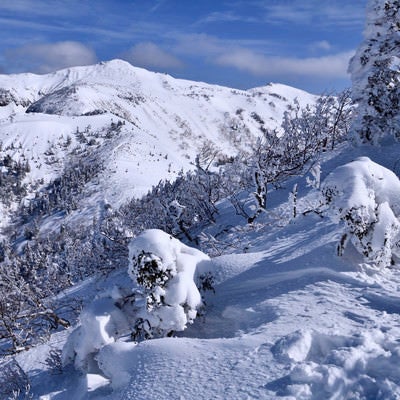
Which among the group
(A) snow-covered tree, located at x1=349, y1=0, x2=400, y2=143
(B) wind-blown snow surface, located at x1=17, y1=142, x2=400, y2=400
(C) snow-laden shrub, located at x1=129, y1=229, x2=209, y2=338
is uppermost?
(A) snow-covered tree, located at x1=349, y1=0, x2=400, y2=143

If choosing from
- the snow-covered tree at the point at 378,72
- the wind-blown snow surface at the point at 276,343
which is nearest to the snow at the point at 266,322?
the wind-blown snow surface at the point at 276,343

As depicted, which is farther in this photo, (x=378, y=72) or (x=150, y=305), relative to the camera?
(x=378, y=72)

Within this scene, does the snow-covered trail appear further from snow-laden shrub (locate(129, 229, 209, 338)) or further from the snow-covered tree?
the snow-covered tree

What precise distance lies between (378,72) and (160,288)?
9490 millimetres

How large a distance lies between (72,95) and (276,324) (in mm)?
176953

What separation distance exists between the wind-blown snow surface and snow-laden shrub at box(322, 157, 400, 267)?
0.37 meters

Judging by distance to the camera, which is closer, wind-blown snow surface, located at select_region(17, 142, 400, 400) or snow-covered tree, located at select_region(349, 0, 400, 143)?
wind-blown snow surface, located at select_region(17, 142, 400, 400)

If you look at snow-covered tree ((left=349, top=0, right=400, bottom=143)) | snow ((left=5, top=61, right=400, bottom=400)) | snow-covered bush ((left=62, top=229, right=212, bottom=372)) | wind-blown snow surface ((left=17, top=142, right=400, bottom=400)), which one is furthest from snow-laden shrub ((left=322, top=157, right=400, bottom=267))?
snow-covered tree ((left=349, top=0, right=400, bottom=143))

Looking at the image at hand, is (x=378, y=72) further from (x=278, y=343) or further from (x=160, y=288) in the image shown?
(x=278, y=343)

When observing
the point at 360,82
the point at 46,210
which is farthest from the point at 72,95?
the point at 360,82

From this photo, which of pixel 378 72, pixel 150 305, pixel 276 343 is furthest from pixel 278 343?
pixel 378 72

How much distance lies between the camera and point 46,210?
9244 centimetres

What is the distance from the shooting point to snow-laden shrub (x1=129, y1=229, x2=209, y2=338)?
6.23 m

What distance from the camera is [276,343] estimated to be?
485 centimetres
